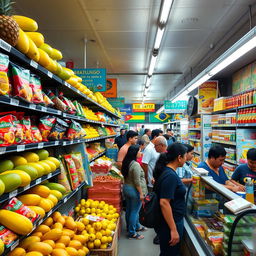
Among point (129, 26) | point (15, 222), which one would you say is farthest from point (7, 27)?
point (129, 26)

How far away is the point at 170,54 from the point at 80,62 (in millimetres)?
3338

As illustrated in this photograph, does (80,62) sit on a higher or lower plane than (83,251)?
higher

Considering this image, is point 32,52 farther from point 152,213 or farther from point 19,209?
point 152,213

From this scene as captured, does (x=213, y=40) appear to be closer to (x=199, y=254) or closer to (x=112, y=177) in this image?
(x=112, y=177)

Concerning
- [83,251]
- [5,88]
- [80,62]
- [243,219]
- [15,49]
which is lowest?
[83,251]

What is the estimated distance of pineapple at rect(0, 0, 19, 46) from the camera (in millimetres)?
1622

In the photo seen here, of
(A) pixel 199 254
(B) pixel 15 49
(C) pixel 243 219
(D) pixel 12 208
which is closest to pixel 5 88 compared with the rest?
(B) pixel 15 49

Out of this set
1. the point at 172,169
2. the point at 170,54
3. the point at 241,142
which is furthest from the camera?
the point at 170,54

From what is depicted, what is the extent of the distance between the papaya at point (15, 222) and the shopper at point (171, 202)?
55.3 inches

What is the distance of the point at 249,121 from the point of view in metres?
5.05

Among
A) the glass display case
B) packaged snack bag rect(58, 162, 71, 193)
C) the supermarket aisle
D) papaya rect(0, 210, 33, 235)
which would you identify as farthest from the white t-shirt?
papaya rect(0, 210, 33, 235)

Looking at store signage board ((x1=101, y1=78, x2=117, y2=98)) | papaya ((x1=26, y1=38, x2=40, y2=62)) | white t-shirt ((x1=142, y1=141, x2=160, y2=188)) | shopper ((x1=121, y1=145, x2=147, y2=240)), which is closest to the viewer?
papaya ((x1=26, y1=38, x2=40, y2=62))

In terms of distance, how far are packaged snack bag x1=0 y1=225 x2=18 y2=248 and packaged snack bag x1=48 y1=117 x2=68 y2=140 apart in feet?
3.50

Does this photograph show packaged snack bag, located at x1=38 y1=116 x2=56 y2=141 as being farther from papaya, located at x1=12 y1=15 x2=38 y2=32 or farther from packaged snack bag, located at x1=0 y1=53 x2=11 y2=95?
papaya, located at x1=12 y1=15 x2=38 y2=32
